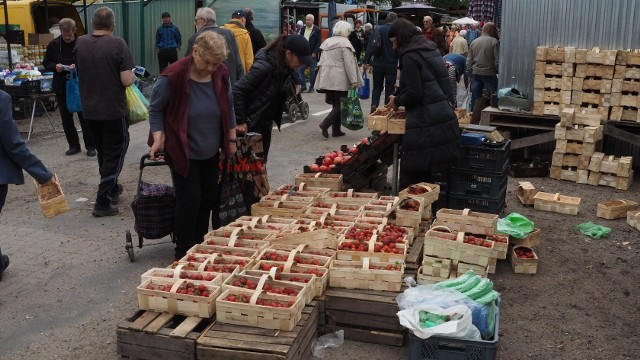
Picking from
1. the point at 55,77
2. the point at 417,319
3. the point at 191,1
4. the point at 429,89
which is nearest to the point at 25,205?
the point at 55,77

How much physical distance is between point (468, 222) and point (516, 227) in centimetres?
65

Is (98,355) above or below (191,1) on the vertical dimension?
below

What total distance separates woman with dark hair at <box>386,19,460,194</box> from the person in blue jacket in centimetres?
373

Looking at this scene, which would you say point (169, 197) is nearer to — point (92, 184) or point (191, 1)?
point (92, 184)

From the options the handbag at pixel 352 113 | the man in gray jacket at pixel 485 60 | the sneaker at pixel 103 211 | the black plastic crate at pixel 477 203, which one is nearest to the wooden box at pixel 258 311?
the black plastic crate at pixel 477 203

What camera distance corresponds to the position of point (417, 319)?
457 centimetres

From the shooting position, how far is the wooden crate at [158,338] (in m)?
4.44

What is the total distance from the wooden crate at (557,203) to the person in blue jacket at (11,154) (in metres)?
5.89

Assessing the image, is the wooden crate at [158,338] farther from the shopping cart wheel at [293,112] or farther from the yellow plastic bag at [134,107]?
the shopping cart wheel at [293,112]

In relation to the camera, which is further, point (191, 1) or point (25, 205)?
point (191, 1)

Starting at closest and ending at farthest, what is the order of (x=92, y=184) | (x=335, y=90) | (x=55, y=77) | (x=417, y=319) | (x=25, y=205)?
(x=417, y=319) < (x=25, y=205) < (x=92, y=184) < (x=55, y=77) < (x=335, y=90)

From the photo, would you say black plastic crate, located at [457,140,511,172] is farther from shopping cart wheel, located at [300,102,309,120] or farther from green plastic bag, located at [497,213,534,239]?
shopping cart wheel, located at [300,102,309,120]

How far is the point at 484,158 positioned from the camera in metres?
7.68

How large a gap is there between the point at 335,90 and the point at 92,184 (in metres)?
4.73
